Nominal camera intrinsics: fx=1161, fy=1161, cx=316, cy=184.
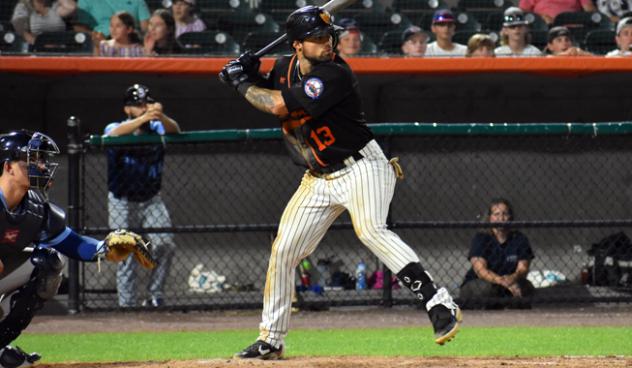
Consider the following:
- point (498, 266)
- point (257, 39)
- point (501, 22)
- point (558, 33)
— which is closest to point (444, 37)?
point (558, 33)

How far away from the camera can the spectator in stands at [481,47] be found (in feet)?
30.8

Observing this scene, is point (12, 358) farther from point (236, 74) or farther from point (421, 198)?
point (421, 198)

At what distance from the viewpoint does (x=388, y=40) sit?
10.5m

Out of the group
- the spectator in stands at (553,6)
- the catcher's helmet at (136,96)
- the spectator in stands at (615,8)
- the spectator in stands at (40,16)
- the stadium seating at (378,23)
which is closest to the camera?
the catcher's helmet at (136,96)

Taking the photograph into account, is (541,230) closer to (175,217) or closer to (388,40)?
(388,40)

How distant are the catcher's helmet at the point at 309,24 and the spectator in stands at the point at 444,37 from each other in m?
4.40

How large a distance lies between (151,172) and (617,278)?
147 inches

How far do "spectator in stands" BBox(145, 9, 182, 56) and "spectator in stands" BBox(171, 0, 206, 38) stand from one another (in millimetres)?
681

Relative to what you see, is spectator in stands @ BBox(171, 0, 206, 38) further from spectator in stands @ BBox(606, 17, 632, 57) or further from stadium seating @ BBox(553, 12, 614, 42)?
spectator in stands @ BBox(606, 17, 632, 57)

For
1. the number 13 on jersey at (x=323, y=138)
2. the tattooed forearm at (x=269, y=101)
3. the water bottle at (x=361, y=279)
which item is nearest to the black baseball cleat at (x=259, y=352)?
the number 13 on jersey at (x=323, y=138)

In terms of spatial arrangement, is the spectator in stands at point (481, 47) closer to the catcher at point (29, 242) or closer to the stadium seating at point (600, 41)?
the stadium seating at point (600, 41)

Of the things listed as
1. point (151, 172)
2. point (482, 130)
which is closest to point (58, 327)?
point (151, 172)

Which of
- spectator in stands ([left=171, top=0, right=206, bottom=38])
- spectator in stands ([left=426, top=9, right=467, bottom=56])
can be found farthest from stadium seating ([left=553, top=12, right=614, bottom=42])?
spectator in stands ([left=171, top=0, right=206, bottom=38])

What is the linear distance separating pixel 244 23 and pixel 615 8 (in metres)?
3.60
